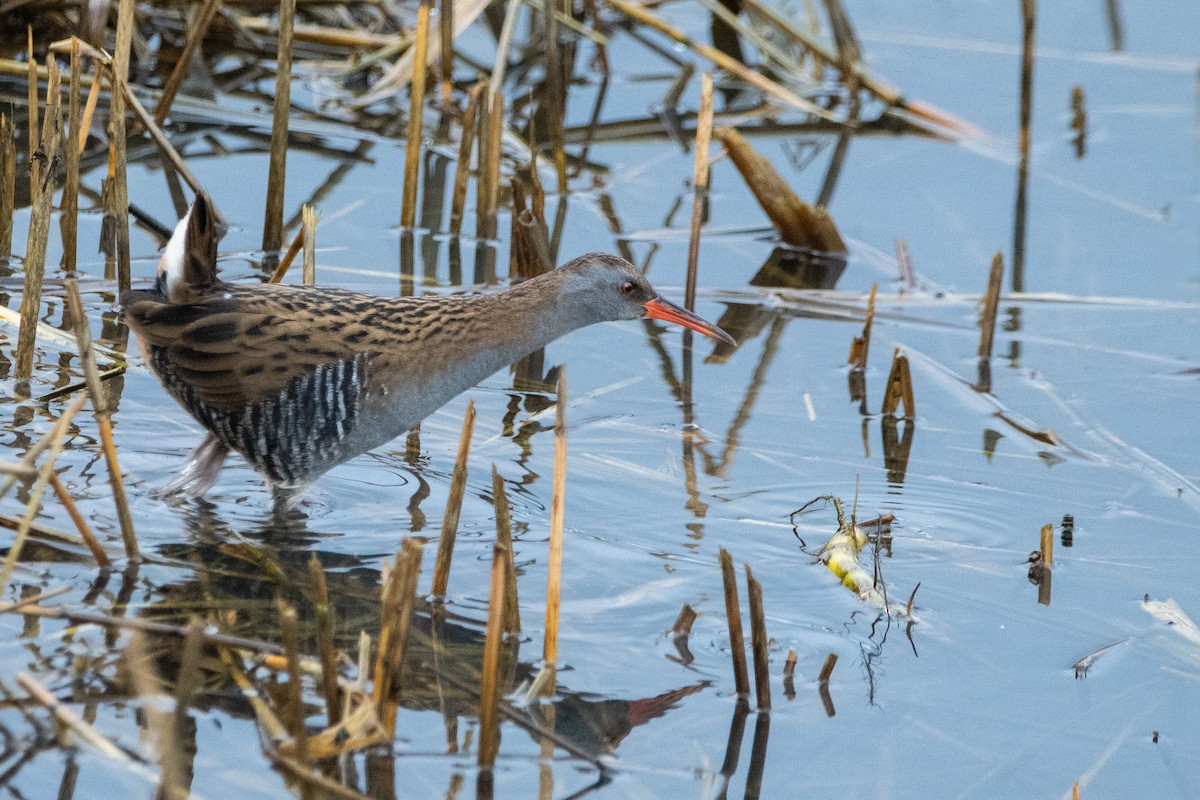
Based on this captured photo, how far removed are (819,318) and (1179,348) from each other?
48.0 inches

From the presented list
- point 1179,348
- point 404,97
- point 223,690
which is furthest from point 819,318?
point 223,690

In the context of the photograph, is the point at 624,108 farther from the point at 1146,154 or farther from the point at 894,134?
the point at 1146,154

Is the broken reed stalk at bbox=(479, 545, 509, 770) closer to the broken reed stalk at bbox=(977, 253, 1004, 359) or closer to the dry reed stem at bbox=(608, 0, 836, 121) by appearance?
the broken reed stalk at bbox=(977, 253, 1004, 359)

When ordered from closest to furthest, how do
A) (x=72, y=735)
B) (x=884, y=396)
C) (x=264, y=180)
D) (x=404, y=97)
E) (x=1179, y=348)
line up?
(x=72, y=735) → (x=884, y=396) → (x=1179, y=348) → (x=264, y=180) → (x=404, y=97)

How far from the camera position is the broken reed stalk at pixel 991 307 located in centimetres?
486

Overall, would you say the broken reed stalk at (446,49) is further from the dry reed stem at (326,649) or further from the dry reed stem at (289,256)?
the dry reed stem at (326,649)

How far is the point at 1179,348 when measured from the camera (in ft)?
17.0

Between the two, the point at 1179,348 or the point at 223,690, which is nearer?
the point at 223,690

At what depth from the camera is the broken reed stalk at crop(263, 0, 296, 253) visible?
4.85 meters

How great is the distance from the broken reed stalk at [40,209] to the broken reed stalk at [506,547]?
5.18ft

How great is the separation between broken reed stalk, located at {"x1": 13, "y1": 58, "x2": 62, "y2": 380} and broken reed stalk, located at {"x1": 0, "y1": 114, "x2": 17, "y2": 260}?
650 mm

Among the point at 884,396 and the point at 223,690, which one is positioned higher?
the point at 884,396

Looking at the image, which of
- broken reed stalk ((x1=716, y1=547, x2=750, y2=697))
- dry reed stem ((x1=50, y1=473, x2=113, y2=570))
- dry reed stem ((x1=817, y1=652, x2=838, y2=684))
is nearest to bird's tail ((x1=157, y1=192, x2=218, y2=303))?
dry reed stem ((x1=50, y1=473, x2=113, y2=570))

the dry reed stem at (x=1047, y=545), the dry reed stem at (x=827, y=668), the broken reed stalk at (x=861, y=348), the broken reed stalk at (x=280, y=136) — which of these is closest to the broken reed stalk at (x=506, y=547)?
the dry reed stem at (x=827, y=668)
